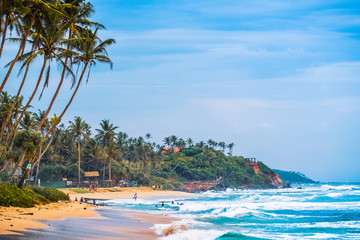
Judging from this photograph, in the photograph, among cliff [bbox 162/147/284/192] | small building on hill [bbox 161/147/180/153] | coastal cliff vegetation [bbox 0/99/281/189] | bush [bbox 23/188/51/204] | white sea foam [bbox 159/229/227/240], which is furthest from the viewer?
small building on hill [bbox 161/147/180/153]

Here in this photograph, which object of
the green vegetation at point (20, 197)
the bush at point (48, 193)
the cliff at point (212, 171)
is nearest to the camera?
the green vegetation at point (20, 197)

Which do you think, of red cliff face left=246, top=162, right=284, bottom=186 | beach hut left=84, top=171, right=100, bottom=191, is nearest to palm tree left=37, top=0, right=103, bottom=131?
beach hut left=84, top=171, right=100, bottom=191

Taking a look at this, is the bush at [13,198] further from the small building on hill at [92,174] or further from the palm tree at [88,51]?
the small building on hill at [92,174]

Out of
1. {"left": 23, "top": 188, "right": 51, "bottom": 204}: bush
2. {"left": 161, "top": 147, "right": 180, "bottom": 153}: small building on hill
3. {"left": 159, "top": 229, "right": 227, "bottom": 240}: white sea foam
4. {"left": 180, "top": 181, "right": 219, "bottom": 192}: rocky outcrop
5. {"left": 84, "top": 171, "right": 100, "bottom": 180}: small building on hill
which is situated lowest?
{"left": 180, "top": 181, "right": 219, "bottom": 192}: rocky outcrop

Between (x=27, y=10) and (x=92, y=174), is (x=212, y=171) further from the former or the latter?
(x=27, y=10)

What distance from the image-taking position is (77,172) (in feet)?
214

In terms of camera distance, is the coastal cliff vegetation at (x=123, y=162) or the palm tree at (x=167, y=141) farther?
the palm tree at (x=167, y=141)

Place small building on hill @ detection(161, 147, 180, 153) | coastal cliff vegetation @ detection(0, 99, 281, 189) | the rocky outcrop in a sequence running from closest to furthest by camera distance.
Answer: coastal cliff vegetation @ detection(0, 99, 281, 189) < the rocky outcrop < small building on hill @ detection(161, 147, 180, 153)

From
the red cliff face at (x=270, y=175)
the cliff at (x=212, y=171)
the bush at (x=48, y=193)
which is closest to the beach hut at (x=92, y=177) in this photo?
the cliff at (x=212, y=171)

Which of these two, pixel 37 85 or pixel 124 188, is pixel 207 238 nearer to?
pixel 37 85

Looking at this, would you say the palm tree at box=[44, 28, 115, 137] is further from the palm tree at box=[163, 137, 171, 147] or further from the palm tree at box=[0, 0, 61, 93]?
the palm tree at box=[163, 137, 171, 147]

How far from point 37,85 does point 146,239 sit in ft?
43.0

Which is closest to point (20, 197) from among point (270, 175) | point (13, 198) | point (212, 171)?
point (13, 198)

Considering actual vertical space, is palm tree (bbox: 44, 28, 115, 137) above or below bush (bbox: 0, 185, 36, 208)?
above
